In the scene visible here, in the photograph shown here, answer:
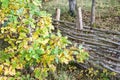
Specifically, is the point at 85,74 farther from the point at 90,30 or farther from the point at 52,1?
the point at 52,1

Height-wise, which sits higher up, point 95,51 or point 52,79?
point 95,51

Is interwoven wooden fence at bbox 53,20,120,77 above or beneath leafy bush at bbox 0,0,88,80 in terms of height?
beneath

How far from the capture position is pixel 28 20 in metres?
3.08

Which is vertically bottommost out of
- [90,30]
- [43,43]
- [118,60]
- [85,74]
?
[85,74]

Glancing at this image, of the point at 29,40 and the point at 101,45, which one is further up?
the point at 29,40

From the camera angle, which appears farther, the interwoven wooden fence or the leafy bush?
the interwoven wooden fence

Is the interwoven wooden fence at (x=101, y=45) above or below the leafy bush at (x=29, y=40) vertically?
below

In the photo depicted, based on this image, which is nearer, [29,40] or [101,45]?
[29,40]

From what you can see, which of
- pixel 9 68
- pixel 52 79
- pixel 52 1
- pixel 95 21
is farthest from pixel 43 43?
pixel 52 1

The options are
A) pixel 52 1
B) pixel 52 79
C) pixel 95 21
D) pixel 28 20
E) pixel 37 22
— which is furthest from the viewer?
pixel 52 1

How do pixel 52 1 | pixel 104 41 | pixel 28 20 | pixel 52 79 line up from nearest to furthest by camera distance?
pixel 28 20
pixel 52 79
pixel 104 41
pixel 52 1

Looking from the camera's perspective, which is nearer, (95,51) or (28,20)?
(28,20)

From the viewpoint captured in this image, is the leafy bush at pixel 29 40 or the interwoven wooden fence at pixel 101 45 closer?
the leafy bush at pixel 29 40

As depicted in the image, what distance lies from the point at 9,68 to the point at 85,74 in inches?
106
